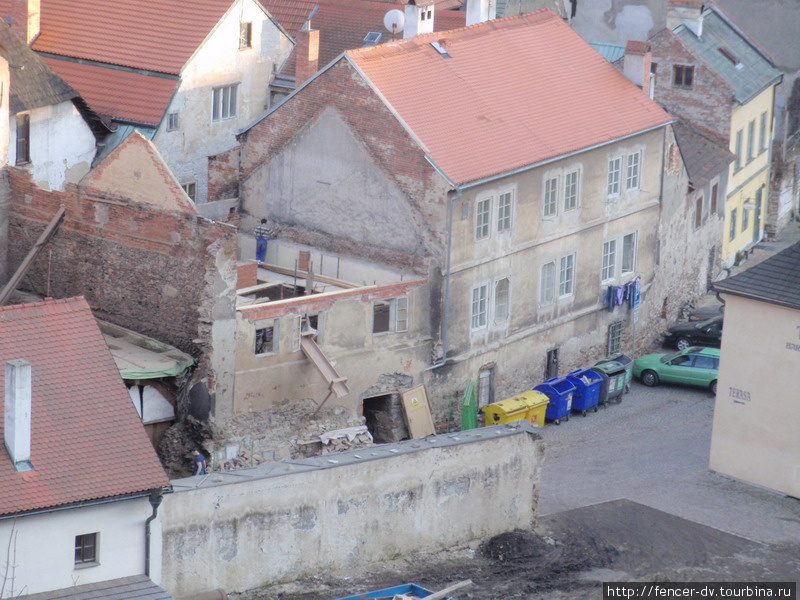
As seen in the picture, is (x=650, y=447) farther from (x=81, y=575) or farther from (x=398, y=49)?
(x=81, y=575)

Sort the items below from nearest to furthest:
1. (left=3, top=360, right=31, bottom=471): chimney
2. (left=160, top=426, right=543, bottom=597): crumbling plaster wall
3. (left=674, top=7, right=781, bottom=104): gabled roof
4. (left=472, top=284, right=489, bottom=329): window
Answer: (left=3, top=360, right=31, bottom=471): chimney
(left=160, top=426, right=543, bottom=597): crumbling plaster wall
(left=472, top=284, right=489, bottom=329): window
(left=674, top=7, right=781, bottom=104): gabled roof

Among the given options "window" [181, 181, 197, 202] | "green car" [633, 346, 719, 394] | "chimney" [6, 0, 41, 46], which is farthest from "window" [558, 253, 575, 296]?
"chimney" [6, 0, 41, 46]

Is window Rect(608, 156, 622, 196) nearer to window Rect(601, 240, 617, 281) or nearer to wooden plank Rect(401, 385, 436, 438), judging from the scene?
window Rect(601, 240, 617, 281)

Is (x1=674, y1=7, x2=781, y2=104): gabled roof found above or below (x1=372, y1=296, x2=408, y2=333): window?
above

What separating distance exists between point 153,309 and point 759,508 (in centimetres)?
1495

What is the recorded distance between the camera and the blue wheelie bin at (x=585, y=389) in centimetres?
4581

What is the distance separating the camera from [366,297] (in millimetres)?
41281

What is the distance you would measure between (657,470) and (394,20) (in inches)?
Answer: 639

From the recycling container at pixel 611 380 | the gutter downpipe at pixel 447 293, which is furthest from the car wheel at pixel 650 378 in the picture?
the gutter downpipe at pixel 447 293

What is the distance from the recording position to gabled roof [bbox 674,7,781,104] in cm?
5734

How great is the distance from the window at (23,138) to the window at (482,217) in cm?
1207

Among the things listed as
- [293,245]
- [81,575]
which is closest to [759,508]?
[293,245]

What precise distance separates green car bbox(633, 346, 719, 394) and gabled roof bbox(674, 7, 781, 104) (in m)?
11.1

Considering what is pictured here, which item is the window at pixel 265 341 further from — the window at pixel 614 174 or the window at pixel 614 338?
the window at pixel 614 338
